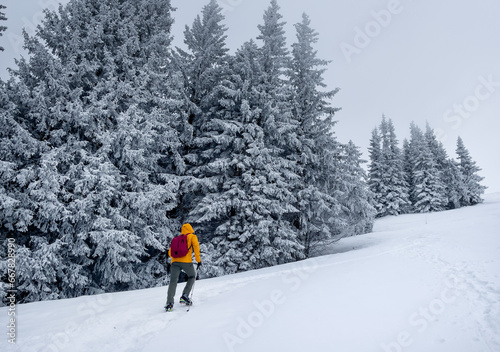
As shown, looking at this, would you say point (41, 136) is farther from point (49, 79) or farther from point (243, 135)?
point (243, 135)

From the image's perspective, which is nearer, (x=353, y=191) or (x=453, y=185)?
(x=353, y=191)

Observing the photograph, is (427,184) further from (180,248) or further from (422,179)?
(180,248)

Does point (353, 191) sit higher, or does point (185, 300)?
point (353, 191)

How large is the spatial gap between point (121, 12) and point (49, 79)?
18.8 feet

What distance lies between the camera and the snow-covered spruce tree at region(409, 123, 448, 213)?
3382 cm

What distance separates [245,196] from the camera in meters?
12.0

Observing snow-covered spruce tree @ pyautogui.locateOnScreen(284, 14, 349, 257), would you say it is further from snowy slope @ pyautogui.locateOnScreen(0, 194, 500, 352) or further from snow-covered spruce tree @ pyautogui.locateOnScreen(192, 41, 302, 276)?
snowy slope @ pyautogui.locateOnScreen(0, 194, 500, 352)

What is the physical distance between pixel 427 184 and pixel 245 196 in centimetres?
3468

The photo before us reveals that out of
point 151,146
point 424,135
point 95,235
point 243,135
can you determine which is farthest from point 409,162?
point 95,235

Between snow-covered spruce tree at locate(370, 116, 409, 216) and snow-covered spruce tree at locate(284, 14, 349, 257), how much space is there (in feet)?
76.6

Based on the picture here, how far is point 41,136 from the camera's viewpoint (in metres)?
9.37

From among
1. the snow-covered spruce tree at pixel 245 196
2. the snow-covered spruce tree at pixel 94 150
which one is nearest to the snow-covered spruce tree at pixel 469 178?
the snow-covered spruce tree at pixel 245 196

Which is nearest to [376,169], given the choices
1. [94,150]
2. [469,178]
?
[469,178]

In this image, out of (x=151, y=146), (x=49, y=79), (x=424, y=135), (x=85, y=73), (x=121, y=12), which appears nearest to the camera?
(x=49, y=79)
